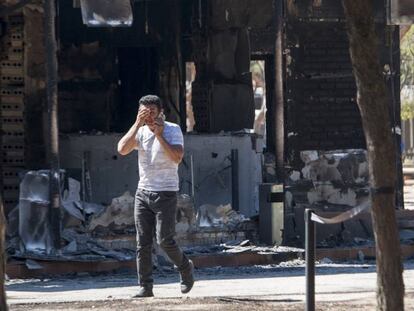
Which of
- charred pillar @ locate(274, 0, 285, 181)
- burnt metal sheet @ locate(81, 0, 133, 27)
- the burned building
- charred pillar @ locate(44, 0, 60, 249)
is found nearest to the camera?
charred pillar @ locate(44, 0, 60, 249)

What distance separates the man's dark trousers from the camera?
10531mm

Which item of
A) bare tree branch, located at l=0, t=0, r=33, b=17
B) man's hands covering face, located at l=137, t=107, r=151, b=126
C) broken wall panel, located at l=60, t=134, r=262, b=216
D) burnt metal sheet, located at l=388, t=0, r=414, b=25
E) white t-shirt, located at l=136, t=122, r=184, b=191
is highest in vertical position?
bare tree branch, located at l=0, t=0, r=33, b=17

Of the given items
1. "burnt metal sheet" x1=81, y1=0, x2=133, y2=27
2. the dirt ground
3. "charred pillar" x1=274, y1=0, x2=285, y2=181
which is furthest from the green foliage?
the dirt ground

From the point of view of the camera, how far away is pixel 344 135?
→ 17.8 m

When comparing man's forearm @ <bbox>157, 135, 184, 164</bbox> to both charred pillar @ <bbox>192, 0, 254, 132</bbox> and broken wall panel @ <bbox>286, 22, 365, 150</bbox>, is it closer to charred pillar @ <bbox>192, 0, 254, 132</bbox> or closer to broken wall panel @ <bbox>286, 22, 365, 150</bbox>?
broken wall panel @ <bbox>286, 22, 365, 150</bbox>

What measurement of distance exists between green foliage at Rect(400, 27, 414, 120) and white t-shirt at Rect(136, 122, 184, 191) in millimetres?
36623

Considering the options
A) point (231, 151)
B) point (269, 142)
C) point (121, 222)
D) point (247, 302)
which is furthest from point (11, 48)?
point (269, 142)

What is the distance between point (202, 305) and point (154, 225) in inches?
39.7

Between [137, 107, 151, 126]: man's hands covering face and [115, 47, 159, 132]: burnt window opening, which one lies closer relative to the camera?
[137, 107, 151, 126]: man's hands covering face

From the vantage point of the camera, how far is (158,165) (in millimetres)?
10625

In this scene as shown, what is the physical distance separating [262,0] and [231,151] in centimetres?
220

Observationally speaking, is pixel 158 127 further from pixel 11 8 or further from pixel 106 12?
pixel 106 12

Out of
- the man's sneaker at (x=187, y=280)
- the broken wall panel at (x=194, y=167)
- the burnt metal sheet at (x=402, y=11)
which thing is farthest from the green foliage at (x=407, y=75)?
the man's sneaker at (x=187, y=280)

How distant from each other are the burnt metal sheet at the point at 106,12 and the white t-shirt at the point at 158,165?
442cm
